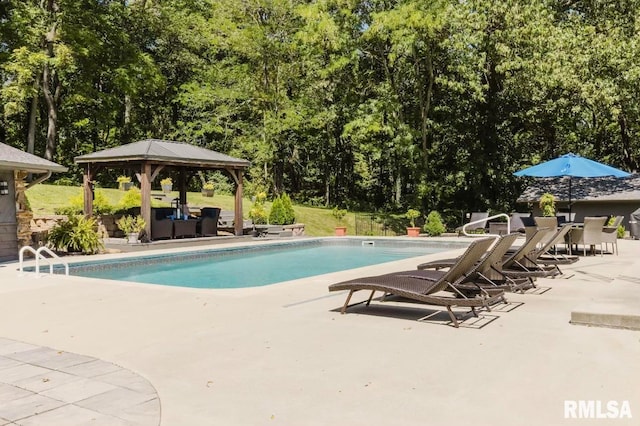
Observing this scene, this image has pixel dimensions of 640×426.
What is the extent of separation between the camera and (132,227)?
16.3 metres

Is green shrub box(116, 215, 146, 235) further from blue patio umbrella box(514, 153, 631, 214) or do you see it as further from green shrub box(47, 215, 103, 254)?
blue patio umbrella box(514, 153, 631, 214)

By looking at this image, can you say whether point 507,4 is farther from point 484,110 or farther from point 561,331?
point 561,331

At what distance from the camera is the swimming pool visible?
11719 mm

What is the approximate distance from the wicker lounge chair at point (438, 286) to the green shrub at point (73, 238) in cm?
1006

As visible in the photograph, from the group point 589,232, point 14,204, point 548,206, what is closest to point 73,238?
point 14,204

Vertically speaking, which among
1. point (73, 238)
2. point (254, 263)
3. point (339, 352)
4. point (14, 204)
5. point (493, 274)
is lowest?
point (254, 263)

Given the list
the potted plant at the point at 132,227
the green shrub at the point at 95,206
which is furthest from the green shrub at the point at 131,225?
the green shrub at the point at 95,206

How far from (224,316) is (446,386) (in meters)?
3.16

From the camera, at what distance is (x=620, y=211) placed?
20.9 m

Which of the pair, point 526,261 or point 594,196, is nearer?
point 526,261

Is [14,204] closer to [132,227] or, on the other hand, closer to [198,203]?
[132,227]

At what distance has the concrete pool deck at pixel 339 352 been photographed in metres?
3.38

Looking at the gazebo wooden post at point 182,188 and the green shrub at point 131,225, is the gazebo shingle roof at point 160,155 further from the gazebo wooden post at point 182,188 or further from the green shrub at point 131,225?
the green shrub at point 131,225

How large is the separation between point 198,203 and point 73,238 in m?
9.98
